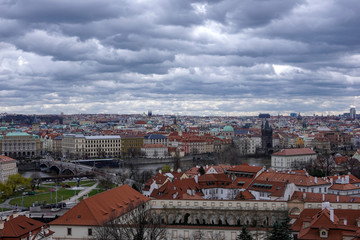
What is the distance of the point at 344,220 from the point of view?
33.4 metres

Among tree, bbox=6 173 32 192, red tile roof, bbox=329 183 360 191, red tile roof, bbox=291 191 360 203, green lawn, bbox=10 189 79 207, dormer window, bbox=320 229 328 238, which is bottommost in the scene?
green lawn, bbox=10 189 79 207

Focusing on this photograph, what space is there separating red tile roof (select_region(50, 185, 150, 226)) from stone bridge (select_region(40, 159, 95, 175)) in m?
53.1

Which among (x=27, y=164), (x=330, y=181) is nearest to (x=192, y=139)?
(x=27, y=164)

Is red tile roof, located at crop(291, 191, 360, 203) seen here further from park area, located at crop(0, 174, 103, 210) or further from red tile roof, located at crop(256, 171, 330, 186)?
park area, located at crop(0, 174, 103, 210)

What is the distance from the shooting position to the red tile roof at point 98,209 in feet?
117

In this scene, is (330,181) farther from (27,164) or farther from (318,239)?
(27,164)

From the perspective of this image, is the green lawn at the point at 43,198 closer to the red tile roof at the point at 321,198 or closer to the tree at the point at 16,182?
the tree at the point at 16,182

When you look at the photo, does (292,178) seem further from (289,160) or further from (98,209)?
(289,160)

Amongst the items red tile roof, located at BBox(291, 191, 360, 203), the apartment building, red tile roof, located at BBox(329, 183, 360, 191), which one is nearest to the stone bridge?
the apartment building

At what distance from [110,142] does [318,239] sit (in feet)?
375

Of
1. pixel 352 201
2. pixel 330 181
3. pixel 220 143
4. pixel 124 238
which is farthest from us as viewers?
pixel 220 143

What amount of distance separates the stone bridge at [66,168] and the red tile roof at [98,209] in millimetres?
53054

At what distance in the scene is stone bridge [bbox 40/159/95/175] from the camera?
3831 inches

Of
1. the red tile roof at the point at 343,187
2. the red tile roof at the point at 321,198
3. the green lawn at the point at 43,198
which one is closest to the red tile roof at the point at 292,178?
the red tile roof at the point at 343,187
